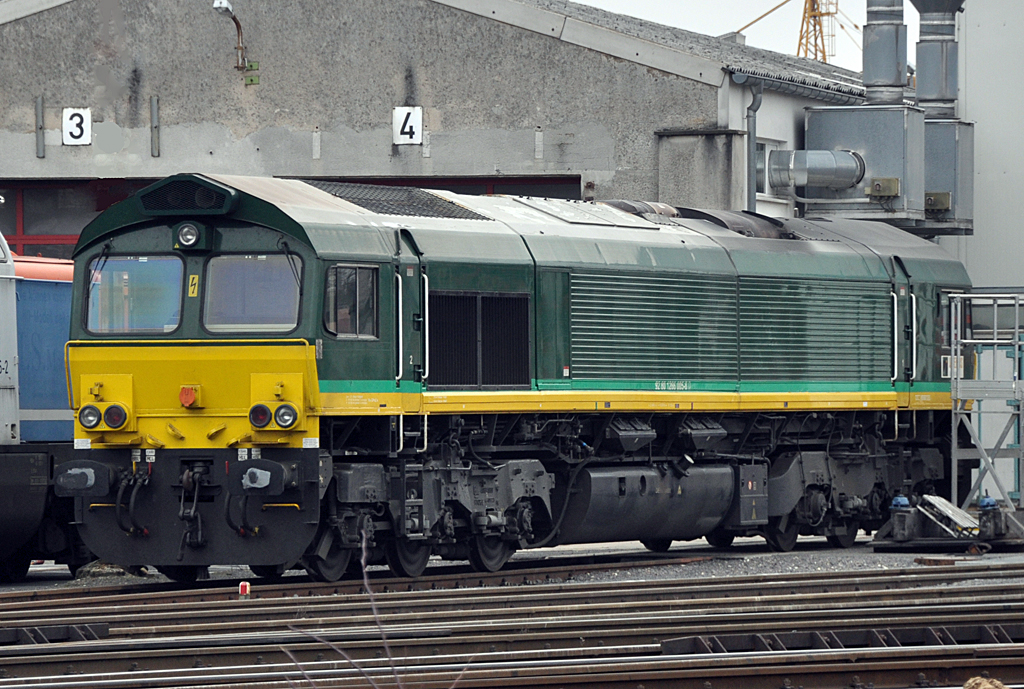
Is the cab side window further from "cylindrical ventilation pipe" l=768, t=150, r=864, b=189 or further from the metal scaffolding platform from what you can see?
"cylindrical ventilation pipe" l=768, t=150, r=864, b=189

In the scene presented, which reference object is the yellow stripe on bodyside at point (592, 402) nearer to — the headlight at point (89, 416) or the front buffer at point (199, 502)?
the front buffer at point (199, 502)

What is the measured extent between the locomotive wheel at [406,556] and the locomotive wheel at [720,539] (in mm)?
5373

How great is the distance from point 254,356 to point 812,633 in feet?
19.8

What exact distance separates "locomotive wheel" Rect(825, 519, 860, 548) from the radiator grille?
22.4 ft

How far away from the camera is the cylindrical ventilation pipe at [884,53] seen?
28.5 metres

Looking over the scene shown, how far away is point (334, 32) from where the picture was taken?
93.1ft

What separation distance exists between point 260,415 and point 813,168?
574 inches

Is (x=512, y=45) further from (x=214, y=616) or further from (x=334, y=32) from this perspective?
(x=214, y=616)

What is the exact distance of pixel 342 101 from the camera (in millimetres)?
28344

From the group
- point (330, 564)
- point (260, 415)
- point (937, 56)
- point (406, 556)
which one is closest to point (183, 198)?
point (260, 415)

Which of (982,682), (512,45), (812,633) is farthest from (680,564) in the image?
(512,45)

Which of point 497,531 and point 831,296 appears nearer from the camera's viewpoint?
point 497,531

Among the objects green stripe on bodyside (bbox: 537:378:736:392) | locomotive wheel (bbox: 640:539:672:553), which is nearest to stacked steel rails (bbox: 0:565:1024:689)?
green stripe on bodyside (bbox: 537:378:736:392)

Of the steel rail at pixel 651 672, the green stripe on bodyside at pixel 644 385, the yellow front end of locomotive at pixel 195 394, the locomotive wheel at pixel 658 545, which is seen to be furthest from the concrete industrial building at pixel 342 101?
the steel rail at pixel 651 672
